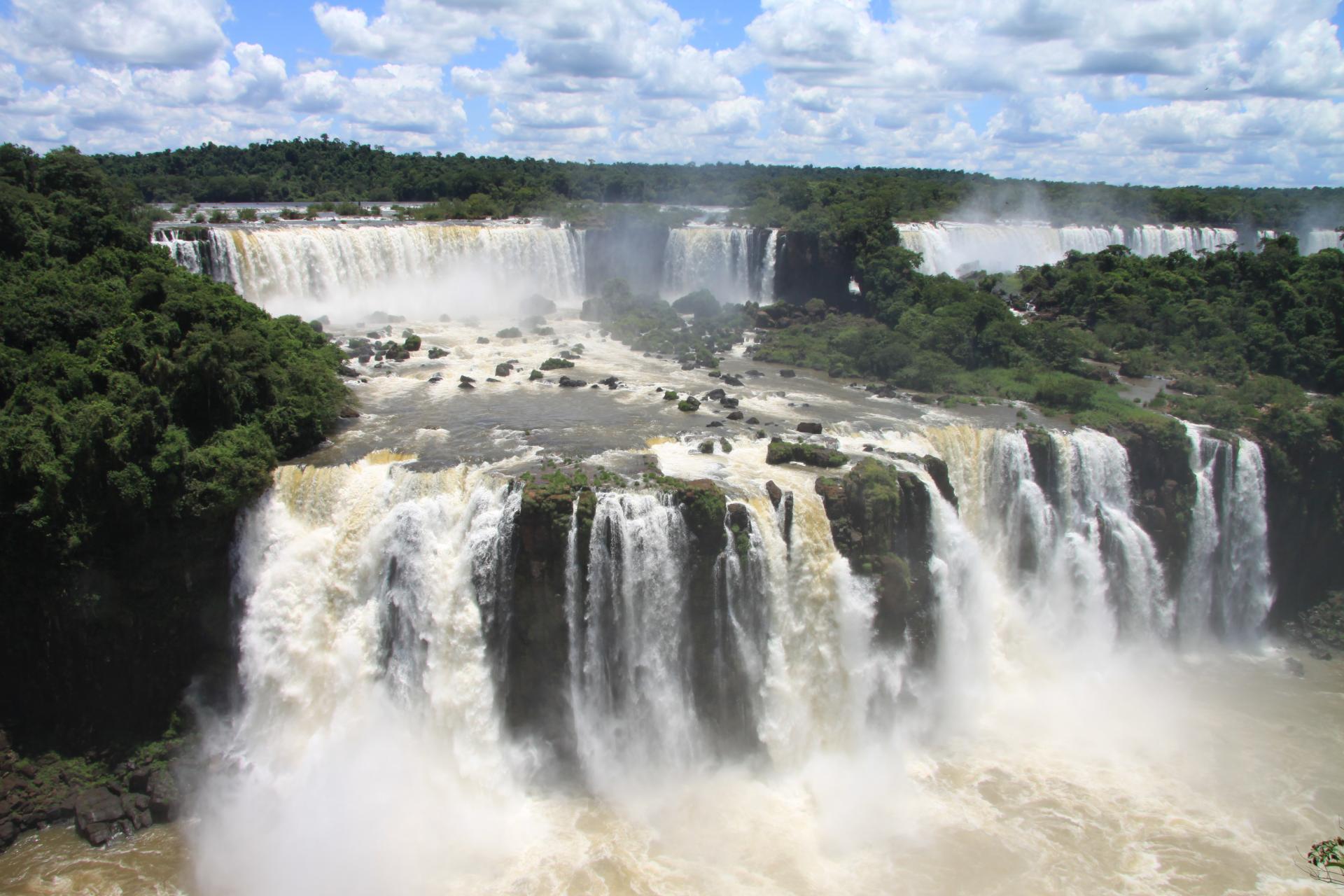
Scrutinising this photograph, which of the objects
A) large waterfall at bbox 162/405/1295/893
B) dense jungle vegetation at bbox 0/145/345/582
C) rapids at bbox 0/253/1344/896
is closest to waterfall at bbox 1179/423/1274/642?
rapids at bbox 0/253/1344/896

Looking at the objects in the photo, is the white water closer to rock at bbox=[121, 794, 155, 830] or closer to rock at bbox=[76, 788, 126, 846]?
rock at bbox=[121, 794, 155, 830]

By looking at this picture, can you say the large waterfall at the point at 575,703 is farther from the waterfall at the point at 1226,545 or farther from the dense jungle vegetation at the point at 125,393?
the waterfall at the point at 1226,545

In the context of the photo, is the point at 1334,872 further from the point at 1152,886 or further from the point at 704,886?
the point at 704,886

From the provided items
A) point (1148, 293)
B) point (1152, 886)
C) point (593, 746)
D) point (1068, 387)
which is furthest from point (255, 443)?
point (1148, 293)

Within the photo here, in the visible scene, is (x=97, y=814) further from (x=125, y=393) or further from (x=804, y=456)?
(x=804, y=456)

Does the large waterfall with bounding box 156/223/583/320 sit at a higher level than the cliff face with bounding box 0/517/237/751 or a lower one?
higher

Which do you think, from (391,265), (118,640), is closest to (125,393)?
(118,640)

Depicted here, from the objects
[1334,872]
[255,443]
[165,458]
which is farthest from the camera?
[255,443]
